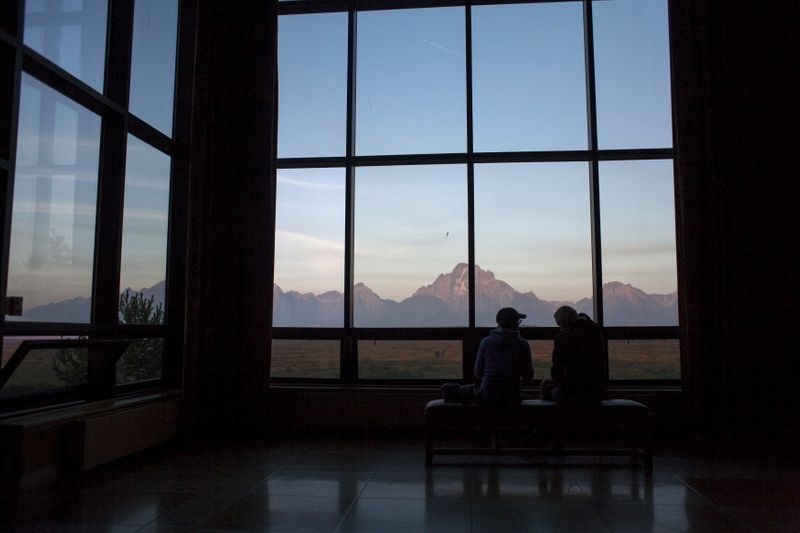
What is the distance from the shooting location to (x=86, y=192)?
470 cm

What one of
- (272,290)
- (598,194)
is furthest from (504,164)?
(272,290)

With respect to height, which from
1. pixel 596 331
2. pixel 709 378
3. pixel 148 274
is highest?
pixel 148 274

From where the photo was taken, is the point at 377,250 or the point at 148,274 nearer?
the point at 148,274

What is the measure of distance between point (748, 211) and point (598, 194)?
132cm

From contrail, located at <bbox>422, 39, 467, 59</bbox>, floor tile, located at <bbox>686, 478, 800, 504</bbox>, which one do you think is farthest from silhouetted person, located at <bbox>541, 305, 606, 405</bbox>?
contrail, located at <bbox>422, 39, 467, 59</bbox>

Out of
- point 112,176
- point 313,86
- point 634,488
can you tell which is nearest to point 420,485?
point 634,488

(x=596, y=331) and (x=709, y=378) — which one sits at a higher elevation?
(x=596, y=331)

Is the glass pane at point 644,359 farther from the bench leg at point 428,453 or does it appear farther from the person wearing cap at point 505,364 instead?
the bench leg at point 428,453

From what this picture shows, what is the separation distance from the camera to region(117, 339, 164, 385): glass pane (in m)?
5.30

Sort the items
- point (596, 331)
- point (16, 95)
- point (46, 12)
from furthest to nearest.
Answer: point (596, 331) < point (46, 12) < point (16, 95)

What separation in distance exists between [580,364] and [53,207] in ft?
12.7

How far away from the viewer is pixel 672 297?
19.9 feet

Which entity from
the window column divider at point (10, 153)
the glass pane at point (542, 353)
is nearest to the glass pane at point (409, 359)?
the glass pane at point (542, 353)

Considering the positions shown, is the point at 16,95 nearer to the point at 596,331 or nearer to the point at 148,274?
the point at 148,274
